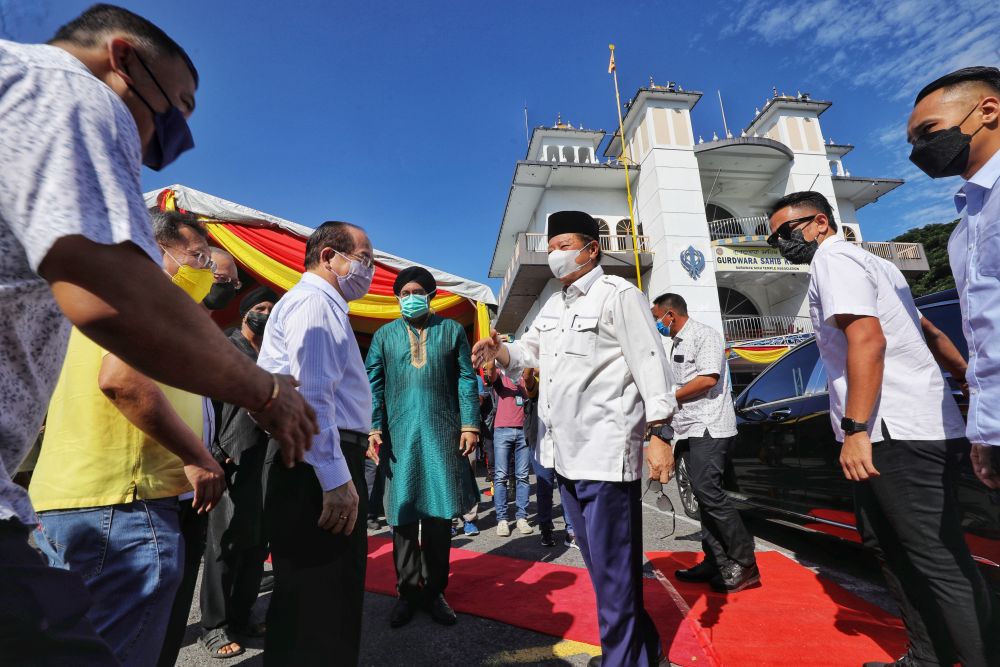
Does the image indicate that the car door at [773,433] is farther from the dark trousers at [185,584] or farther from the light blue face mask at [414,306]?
the dark trousers at [185,584]

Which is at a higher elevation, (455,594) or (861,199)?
(861,199)

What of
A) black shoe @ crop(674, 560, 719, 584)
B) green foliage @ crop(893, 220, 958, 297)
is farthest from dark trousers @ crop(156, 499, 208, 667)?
green foliage @ crop(893, 220, 958, 297)

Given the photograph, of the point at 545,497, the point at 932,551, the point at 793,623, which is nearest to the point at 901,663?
the point at 793,623

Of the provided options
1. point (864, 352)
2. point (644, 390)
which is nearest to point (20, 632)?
point (644, 390)

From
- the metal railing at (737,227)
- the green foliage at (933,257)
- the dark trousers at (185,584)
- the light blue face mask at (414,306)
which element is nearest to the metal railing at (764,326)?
the metal railing at (737,227)

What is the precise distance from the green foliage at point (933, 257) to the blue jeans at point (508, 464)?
23.3 metres

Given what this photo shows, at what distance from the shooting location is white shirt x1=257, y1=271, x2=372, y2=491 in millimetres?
1637

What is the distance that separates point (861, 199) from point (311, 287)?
28051 millimetres

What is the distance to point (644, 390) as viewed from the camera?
2.09m

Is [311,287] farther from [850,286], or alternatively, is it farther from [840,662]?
[840,662]

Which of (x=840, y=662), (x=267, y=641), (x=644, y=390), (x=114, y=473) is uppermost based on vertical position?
(x=644, y=390)

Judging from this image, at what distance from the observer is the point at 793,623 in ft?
8.79

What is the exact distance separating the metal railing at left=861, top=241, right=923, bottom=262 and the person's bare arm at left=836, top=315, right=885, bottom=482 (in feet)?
73.2

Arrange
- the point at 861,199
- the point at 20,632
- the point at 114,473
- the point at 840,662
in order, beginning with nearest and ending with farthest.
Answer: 1. the point at 20,632
2. the point at 114,473
3. the point at 840,662
4. the point at 861,199
